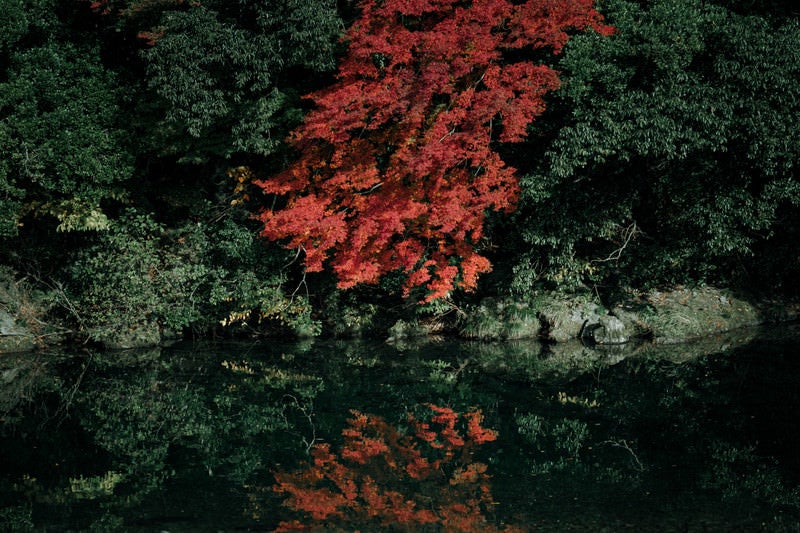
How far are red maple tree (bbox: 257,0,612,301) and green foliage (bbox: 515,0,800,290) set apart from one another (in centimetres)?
71

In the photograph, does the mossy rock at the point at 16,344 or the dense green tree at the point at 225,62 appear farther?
Result: the mossy rock at the point at 16,344

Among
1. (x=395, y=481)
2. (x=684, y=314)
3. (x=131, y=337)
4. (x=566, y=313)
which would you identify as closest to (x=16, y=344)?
(x=131, y=337)

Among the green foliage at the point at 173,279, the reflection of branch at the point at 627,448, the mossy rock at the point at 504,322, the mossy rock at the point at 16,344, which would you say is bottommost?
the mossy rock at the point at 16,344

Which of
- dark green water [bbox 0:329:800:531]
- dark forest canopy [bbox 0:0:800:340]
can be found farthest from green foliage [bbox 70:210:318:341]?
dark green water [bbox 0:329:800:531]

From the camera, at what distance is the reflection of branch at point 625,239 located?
49.7 feet

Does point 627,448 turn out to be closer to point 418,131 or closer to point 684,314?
point 684,314

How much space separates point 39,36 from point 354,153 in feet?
23.3

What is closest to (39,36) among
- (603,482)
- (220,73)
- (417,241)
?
(220,73)

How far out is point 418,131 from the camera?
1411cm

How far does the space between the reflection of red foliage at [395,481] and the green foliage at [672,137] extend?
611 centimetres

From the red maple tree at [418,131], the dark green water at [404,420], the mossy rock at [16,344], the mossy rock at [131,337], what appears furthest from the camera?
the mossy rock at [131,337]

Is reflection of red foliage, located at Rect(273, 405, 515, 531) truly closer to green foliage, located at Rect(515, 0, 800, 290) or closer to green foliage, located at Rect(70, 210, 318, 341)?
green foliage, located at Rect(515, 0, 800, 290)

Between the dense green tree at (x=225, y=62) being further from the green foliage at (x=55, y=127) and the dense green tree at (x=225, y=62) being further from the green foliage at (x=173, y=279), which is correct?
the green foliage at (x=173, y=279)

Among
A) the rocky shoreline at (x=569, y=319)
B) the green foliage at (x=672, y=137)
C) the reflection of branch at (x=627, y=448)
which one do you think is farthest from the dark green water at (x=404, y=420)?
the green foliage at (x=672, y=137)
